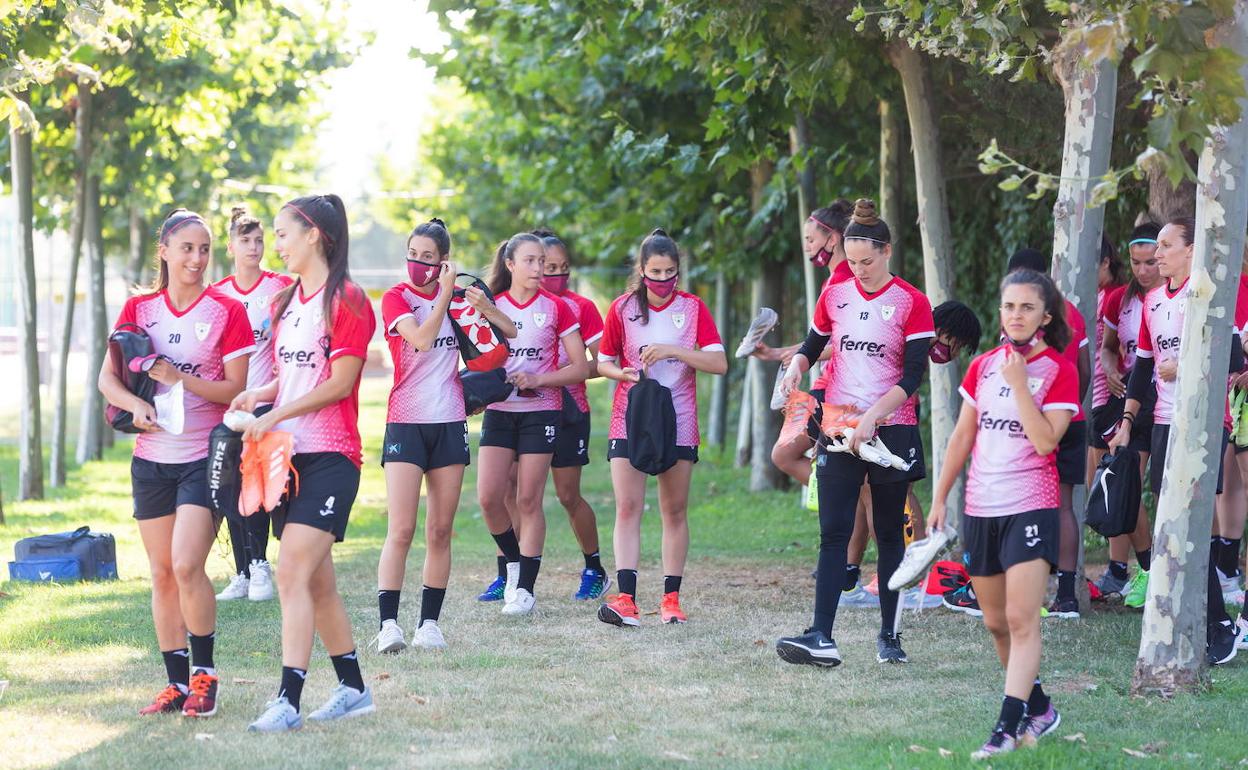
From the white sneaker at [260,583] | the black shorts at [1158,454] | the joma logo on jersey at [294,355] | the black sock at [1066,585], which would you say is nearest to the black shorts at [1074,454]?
the black shorts at [1158,454]

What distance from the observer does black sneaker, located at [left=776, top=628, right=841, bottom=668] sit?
23.5 feet

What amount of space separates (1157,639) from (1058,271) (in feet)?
7.60

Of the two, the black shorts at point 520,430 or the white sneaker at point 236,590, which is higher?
the black shorts at point 520,430

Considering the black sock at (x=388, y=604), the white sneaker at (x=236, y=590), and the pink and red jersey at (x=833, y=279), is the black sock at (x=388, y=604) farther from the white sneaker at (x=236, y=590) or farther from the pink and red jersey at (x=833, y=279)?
the pink and red jersey at (x=833, y=279)

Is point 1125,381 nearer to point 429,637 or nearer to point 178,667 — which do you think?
point 429,637

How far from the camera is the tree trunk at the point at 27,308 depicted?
14.7 metres

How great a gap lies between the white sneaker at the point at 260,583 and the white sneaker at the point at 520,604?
4.93 ft

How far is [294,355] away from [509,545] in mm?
3520

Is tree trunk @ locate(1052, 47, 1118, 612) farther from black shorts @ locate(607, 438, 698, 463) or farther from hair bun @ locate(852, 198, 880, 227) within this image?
black shorts @ locate(607, 438, 698, 463)

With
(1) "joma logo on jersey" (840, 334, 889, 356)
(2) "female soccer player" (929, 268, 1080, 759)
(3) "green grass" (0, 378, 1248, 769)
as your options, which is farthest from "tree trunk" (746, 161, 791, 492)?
(2) "female soccer player" (929, 268, 1080, 759)

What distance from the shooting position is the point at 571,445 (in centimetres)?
927

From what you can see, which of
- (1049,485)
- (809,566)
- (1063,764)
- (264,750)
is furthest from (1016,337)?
(809,566)

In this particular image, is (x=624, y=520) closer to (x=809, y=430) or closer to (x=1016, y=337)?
(x=809, y=430)

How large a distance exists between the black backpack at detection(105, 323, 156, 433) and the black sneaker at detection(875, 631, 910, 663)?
3.55m
